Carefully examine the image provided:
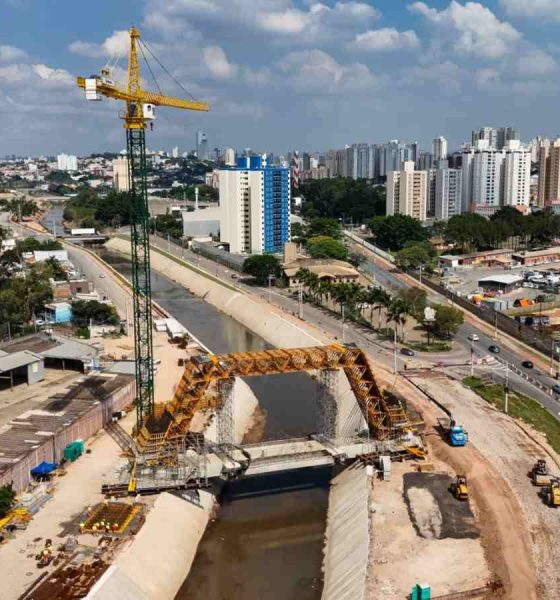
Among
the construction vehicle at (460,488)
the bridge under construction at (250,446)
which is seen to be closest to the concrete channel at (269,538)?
the bridge under construction at (250,446)

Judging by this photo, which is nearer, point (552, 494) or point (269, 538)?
point (552, 494)

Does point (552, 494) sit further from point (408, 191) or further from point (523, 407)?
point (408, 191)

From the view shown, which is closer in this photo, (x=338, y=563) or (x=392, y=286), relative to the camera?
(x=338, y=563)

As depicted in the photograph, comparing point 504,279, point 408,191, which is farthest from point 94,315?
point 408,191

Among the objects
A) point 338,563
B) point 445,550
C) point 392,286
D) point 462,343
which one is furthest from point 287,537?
point 392,286

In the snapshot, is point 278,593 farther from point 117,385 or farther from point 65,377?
point 65,377

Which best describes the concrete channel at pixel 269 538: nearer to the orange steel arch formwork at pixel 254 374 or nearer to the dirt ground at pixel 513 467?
the orange steel arch formwork at pixel 254 374
